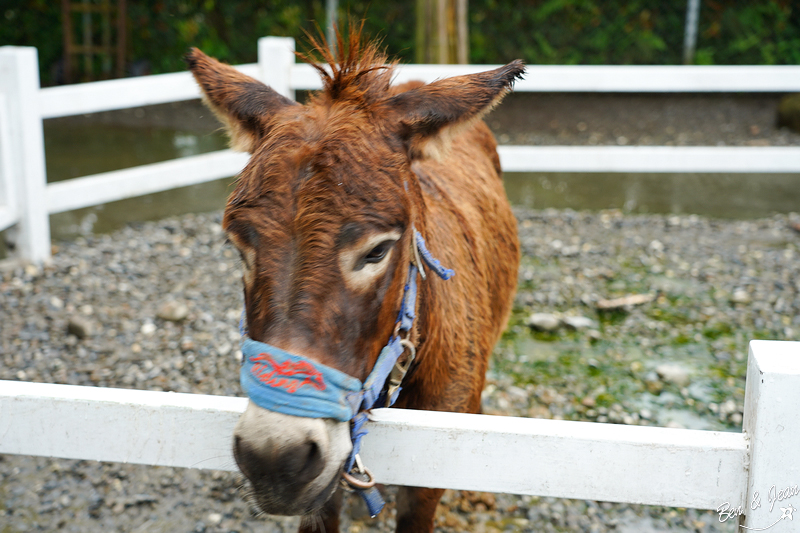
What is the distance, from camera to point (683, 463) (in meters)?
1.44

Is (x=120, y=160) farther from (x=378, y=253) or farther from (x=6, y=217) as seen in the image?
(x=378, y=253)

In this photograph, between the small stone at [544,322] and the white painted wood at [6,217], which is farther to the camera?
the white painted wood at [6,217]

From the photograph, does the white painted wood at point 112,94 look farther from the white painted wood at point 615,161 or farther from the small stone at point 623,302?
the small stone at point 623,302

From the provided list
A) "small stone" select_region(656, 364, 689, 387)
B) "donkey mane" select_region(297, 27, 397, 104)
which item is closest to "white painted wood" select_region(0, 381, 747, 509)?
"donkey mane" select_region(297, 27, 397, 104)

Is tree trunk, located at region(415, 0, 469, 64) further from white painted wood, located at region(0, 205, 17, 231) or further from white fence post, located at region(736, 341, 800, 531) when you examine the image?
white fence post, located at region(736, 341, 800, 531)

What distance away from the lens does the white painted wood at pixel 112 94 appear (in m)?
4.83

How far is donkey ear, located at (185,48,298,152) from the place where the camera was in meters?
1.82

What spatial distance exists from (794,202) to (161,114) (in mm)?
9711

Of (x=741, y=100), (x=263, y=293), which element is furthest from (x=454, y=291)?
(x=741, y=100)

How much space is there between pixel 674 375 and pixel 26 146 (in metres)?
4.53

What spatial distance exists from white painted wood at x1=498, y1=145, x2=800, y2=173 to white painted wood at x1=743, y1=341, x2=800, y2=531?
4.82 meters

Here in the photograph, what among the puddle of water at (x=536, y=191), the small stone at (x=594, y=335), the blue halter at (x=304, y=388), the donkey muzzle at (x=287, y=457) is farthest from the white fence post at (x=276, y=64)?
the donkey muzzle at (x=287, y=457)

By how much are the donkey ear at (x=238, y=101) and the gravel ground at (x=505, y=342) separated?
3.32 feet

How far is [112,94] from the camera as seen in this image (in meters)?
5.15
